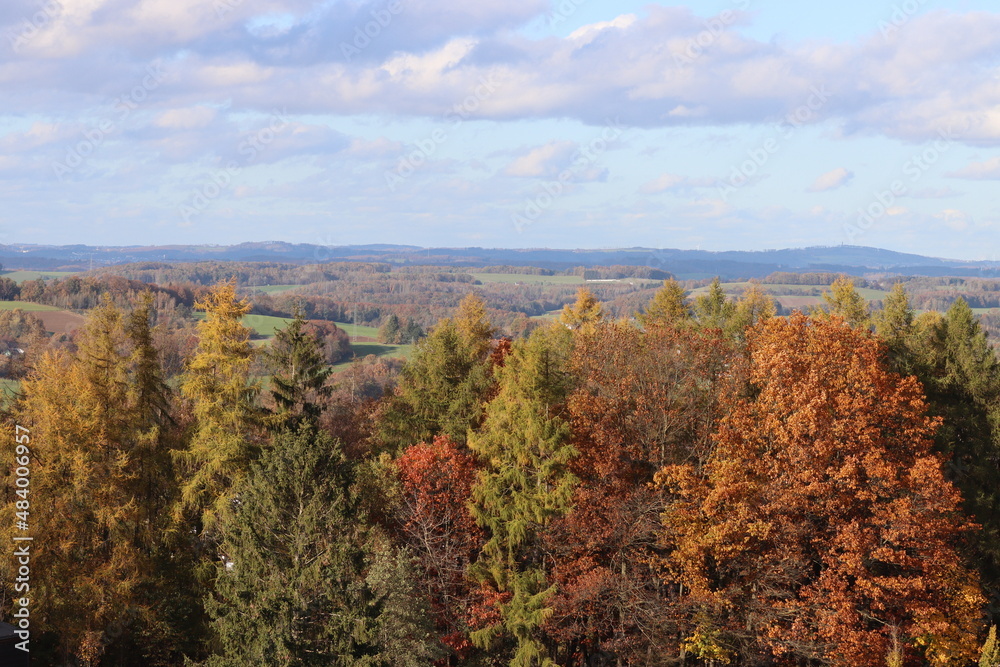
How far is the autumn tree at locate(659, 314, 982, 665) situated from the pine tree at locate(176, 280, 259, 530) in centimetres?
1546

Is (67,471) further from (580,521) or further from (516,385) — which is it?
(580,521)

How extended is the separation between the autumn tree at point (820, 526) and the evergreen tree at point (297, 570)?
12184 mm

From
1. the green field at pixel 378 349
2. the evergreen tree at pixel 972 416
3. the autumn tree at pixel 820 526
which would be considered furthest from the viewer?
the green field at pixel 378 349

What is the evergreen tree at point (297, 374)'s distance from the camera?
109ft

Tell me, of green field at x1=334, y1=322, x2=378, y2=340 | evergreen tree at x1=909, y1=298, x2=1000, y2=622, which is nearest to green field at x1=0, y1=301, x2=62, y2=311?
green field at x1=334, y1=322, x2=378, y2=340

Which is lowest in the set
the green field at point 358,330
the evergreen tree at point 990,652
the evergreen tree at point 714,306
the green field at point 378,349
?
the green field at point 378,349

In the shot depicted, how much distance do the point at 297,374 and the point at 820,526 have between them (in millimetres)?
20463

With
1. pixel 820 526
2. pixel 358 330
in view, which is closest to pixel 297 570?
pixel 820 526

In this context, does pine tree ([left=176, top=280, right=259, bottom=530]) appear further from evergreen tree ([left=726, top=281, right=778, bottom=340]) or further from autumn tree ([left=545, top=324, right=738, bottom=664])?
evergreen tree ([left=726, top=281, right=778, bottom=340])

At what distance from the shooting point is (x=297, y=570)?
24844mm

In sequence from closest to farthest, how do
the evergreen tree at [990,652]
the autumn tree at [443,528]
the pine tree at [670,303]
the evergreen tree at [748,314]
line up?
1. the evergreen tree at [990,652]
2. the autumn tree at [443,528]
3. the evergreen tree at [748,314]
4. the pine tree at [670,303]

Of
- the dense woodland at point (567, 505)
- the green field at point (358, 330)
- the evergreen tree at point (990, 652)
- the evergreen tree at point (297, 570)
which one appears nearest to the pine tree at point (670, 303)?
the dense woodland at point (567, 505)

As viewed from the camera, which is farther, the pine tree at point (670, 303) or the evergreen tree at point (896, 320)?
the pine tree at point (670, 303)

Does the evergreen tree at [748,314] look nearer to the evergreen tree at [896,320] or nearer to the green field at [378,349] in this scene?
the evergreen tree at [896,320]
